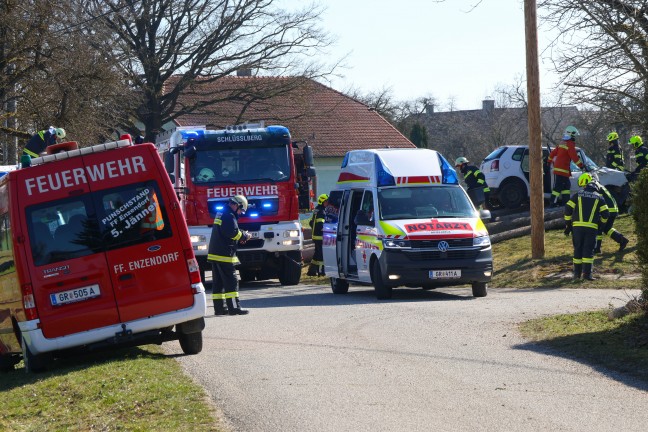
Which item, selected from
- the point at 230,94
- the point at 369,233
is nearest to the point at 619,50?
the point at 369,233

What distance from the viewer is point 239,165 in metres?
22.0

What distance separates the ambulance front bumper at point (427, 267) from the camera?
17.2 m

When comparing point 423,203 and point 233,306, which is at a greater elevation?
point 423,203

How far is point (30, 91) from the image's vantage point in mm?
24438

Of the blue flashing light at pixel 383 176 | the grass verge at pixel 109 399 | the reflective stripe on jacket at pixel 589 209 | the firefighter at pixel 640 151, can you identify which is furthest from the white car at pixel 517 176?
the grass verge at pixel 109 399

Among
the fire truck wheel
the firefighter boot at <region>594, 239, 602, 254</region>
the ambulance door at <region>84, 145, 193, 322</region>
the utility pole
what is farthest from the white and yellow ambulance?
the ambulance door at <region>84, 145, 193, 322</region>

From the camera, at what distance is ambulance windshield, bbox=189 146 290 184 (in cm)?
2180

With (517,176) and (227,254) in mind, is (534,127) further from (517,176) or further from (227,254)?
(227,254)

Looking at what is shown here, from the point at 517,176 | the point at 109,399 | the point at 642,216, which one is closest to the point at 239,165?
the point at 517,176

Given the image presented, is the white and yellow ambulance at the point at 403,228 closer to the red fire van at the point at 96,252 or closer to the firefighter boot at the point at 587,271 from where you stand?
the firefighter boot at the point at 587,271

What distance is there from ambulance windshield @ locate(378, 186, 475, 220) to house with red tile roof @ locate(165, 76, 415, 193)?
15600mm

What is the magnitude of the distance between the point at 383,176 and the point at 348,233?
1.44 m

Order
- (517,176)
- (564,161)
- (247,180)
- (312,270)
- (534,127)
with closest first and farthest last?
(534,127) < (247,180) < (564,161) < (312,270) < (517,176)

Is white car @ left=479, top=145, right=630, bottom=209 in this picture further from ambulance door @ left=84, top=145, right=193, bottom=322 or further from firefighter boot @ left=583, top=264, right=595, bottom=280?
ambulance door @ left=84, top=145, right=193, bottom=322
